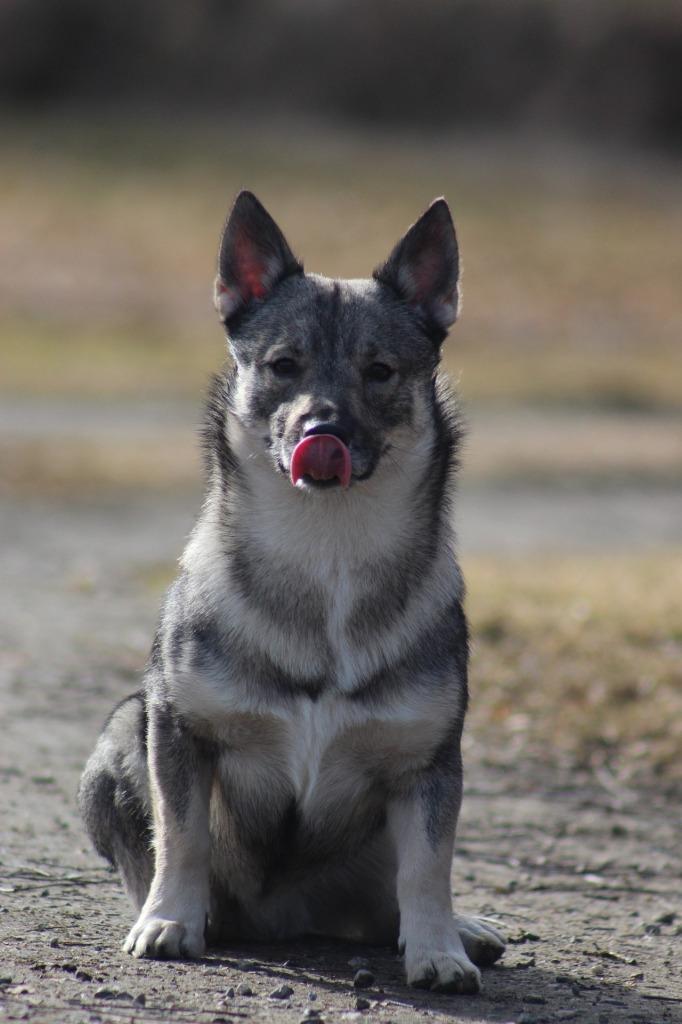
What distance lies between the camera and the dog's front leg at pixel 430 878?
4.67m

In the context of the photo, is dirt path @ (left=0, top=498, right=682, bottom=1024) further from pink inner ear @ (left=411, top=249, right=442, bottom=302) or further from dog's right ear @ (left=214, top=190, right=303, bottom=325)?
pink inner ear @ (left=411, top=249, right=442, bottom=302)

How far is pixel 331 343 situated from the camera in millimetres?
5113

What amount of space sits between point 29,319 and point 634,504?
1523 cm

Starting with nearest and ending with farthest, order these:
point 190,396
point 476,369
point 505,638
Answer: point 505,638 < point 190,396 < point 476,369

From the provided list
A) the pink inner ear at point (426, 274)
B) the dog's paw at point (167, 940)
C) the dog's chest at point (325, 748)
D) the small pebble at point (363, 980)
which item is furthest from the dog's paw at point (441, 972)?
the pink inner ear at point (426, 274)

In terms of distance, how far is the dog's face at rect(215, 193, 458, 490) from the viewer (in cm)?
484

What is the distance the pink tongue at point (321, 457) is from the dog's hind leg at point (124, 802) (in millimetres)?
1071

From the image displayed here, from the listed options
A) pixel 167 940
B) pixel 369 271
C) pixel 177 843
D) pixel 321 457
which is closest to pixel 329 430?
pixel 321 457

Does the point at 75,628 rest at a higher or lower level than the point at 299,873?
higher

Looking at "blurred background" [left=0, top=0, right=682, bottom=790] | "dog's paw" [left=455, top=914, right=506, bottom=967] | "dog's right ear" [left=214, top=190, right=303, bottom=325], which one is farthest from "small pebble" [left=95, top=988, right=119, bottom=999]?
"blurred background" [left=0, top=0, right=682, bottom=790]

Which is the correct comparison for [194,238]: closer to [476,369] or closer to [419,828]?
[476,369]

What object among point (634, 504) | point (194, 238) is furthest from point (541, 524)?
point (194, 238)

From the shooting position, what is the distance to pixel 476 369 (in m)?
26.4

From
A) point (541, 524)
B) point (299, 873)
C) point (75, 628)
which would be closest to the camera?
point (299, 873)
